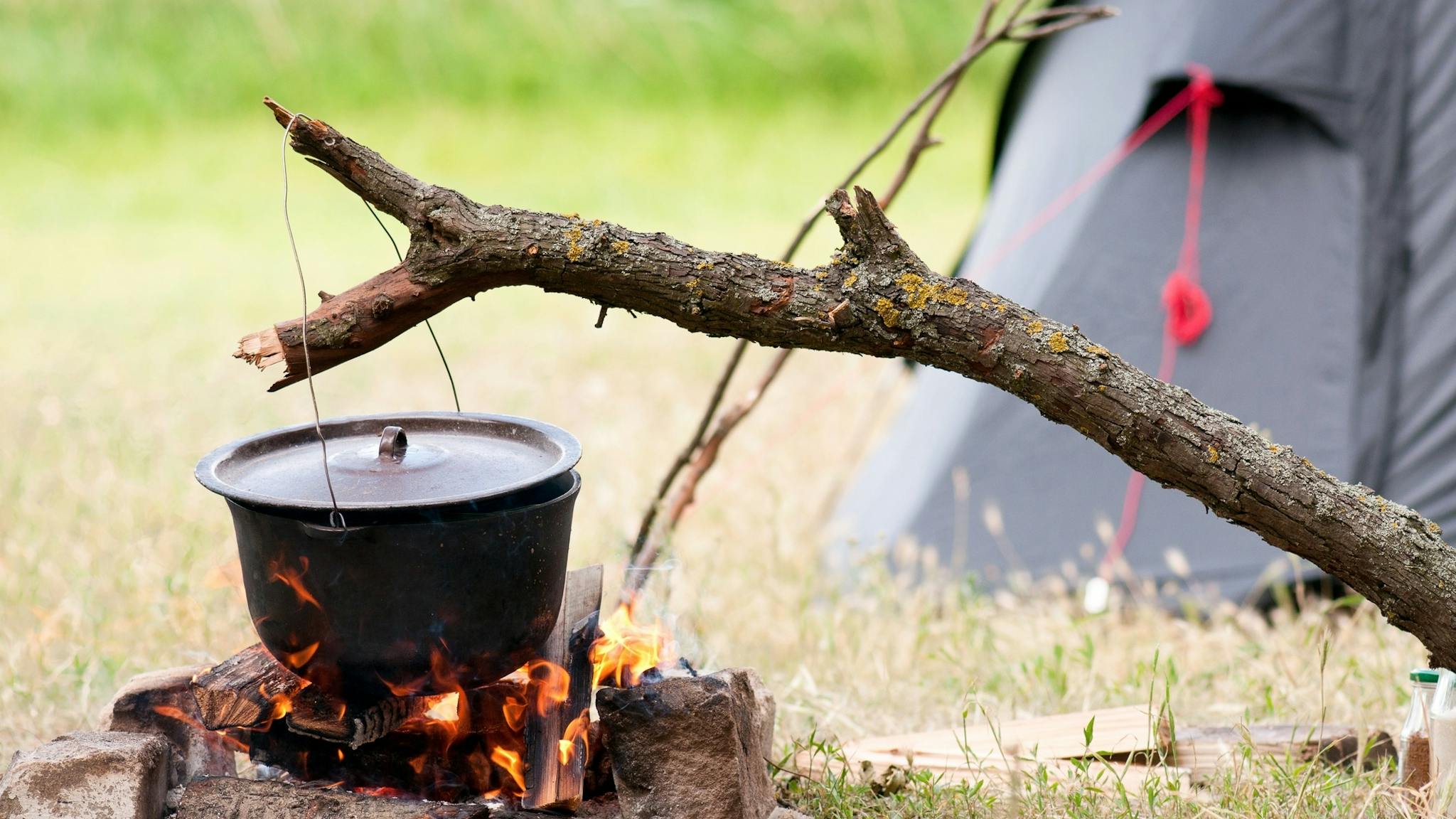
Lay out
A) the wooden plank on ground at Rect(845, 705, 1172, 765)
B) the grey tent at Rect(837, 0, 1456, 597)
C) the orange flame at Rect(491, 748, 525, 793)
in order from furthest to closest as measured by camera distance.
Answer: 1. the grey tent at Rect(837, 0, 1456, 597)
2. the wooden plank on ground at Rect(845, 705, 1172, 765)
3. the orange flame at Rect(491, 748, 525, 793)

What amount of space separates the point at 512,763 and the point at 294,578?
1.92 ft

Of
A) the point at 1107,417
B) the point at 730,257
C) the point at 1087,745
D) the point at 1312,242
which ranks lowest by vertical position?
the point at 1087,745

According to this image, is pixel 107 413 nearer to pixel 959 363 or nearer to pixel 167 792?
pixel 167 792

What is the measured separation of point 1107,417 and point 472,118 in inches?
476

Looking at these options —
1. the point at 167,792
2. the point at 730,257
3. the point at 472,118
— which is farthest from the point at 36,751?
the point at 472,118

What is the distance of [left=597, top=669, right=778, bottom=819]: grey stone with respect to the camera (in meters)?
2.28

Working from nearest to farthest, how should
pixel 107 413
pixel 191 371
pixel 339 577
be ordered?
pixel 339 577
pixel 107 413
pixel 191 371

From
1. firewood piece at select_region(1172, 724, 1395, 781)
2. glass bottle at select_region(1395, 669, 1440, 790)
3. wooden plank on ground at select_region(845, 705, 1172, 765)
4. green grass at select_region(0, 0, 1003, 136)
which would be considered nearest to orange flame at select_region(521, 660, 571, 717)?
wooden plank on ground at select_region(845, 705, 1172, 765)

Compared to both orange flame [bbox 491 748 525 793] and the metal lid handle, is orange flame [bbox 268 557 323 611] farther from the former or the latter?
orange flame [bbox 491 748 525 793]

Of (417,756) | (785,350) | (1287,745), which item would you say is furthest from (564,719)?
(1287,745)

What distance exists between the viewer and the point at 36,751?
226 cm

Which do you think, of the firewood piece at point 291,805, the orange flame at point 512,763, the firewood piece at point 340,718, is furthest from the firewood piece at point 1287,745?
the firewood piece at point 340,718

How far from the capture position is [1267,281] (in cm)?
405

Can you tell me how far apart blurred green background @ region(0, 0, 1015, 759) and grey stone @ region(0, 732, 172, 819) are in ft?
2.05
